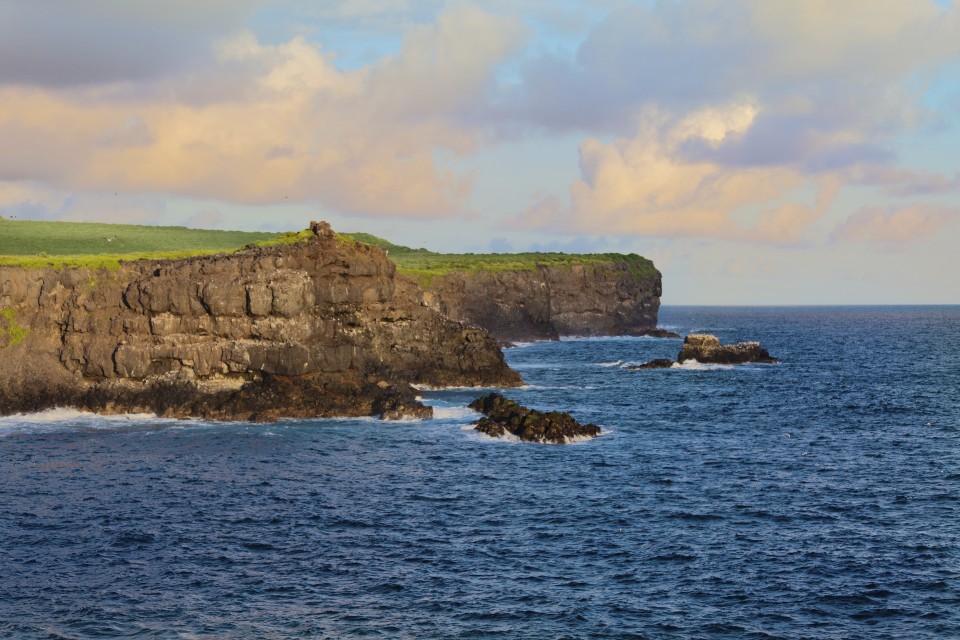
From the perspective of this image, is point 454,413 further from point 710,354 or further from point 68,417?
point 710,354

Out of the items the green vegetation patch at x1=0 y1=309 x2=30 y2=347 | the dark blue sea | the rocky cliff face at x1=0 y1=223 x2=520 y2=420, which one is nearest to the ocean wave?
the dark blue sea

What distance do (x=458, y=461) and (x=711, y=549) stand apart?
75.9 ft

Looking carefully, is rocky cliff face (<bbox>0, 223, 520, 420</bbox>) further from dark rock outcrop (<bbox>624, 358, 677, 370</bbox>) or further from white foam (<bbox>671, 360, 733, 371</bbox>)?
white foam (<bbox>671, 360, 733, 371</bbox>)

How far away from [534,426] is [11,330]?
148 ft

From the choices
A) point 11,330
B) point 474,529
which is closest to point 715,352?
point 11,330

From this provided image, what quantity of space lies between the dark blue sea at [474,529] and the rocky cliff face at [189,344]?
3.17m

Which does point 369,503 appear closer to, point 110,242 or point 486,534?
point 486,534

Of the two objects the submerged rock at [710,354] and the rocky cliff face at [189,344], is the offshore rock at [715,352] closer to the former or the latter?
the submerged rock at [710,354]

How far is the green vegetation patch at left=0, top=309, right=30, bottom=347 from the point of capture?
81188 mm

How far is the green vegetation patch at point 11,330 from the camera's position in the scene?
81.2m

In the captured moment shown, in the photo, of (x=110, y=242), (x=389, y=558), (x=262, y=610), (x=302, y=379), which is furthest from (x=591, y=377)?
(x=110, y=242)

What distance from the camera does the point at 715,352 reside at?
134125 mm

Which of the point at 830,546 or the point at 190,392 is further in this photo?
the point at 190,392

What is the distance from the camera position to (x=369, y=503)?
51938mm
